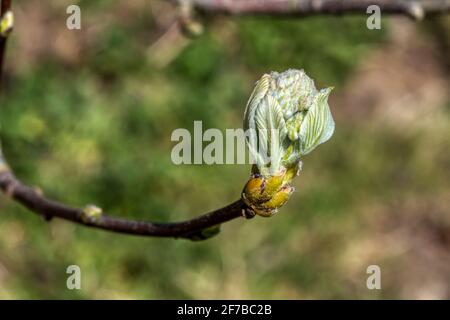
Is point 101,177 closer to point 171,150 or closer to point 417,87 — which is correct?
point 171,150

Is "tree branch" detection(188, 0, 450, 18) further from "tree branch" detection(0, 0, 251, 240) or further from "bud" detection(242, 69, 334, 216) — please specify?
"bud" detection(242, 69, 334, 216)

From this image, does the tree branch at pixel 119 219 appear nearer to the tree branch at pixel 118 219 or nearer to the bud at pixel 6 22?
the tree branch at pixel 118 219

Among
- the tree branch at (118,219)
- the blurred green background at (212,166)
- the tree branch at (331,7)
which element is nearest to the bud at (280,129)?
the tree branch at (118,219)

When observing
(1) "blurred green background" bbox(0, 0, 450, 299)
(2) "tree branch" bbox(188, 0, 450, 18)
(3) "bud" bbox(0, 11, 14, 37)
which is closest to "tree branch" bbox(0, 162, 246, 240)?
(3) "bud" bbox(0, 11, 14, 37)

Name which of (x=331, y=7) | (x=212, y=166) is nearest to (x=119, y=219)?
(x=331, y=7)

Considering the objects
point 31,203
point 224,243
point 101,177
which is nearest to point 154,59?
point 101,177
